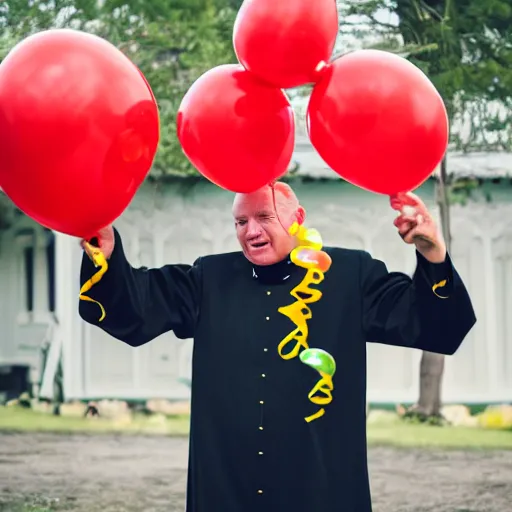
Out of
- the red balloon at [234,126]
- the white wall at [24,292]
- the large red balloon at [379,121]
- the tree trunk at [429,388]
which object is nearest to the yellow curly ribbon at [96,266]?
the red balloon at [234,126]

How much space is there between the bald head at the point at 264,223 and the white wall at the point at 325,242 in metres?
2.59

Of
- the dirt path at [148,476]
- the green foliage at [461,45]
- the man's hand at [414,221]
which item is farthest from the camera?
the green foliage at [461,45]

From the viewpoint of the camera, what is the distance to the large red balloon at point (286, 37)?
1605 millimetres

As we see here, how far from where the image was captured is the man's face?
1987mm

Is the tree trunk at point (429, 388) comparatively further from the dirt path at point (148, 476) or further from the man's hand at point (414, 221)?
the man's hand at point (414, 221)

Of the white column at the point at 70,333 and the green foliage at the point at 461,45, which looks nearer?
the green foliage at the point at 461,45

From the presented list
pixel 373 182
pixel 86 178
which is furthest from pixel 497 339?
pixel 86 178

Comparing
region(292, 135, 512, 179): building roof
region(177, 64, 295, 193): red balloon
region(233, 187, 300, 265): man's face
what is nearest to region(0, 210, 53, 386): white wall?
region(292, 135, 512, 179): building roof

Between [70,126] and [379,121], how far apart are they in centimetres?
58

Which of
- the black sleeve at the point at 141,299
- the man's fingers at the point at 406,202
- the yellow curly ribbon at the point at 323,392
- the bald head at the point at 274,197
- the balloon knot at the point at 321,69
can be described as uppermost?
the balloon knot at the point at 321,69

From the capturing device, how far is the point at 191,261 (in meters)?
4.61

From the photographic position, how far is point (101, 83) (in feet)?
5.10

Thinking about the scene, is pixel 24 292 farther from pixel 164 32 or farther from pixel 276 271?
pixel 276 271

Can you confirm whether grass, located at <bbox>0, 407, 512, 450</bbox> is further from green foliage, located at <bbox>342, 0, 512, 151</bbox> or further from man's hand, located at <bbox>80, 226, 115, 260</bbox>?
man's hand, located at <bbox>80, 226, 115, 260</bbox>
